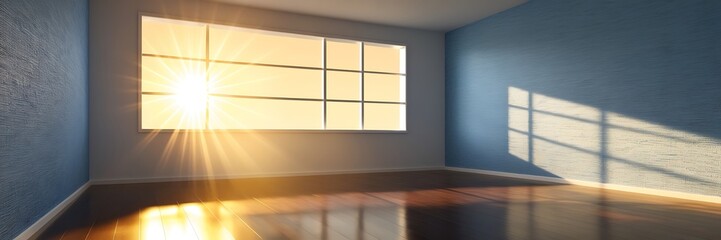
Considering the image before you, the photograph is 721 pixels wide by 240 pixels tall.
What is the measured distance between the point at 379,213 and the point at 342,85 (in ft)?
12.2

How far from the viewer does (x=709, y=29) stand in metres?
3.41

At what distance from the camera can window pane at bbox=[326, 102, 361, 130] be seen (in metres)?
5.86

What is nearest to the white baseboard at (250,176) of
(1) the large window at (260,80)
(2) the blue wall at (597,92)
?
(1) the large window at (260,80)

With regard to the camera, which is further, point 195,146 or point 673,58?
point 195,146

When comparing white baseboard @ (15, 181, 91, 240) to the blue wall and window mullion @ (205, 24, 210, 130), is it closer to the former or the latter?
window mullion @ (205, 24, 210, 130)

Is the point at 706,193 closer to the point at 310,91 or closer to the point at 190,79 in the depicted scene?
the point at 310,91

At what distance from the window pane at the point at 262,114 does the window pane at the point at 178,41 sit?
0.63 metres

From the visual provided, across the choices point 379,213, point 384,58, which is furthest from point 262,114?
point 379,213

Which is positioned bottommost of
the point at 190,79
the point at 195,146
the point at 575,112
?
the point at 195,146

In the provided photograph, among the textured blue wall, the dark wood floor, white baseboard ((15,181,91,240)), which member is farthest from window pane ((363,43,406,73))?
white baseboard ((15,181,91,240))

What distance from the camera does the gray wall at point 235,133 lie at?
450 centimetres

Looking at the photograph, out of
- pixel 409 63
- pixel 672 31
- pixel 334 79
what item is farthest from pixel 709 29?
pixel 334 79

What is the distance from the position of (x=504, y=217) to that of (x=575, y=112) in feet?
→ 8.04

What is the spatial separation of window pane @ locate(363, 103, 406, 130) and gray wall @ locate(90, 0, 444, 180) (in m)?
0.16
